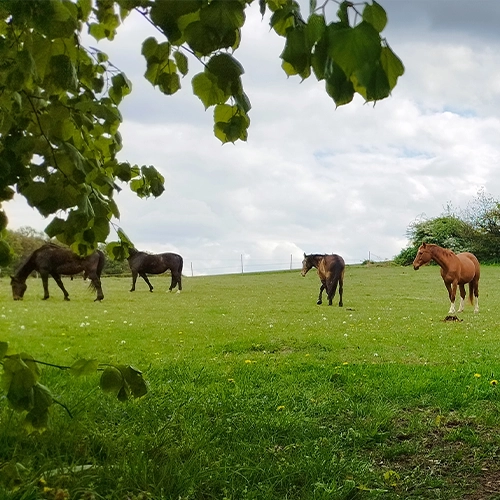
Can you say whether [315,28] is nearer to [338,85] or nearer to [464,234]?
[338,85]

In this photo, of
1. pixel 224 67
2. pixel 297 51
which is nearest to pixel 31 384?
pixel 224 67

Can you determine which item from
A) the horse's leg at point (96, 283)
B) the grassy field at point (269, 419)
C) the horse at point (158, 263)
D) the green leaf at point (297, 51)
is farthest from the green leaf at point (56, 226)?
the horse at point (158, 263)

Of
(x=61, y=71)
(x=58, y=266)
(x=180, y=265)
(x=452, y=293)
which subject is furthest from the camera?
(x=180, y=265)

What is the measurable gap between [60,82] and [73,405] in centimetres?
307

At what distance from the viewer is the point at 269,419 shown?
13.3 feet

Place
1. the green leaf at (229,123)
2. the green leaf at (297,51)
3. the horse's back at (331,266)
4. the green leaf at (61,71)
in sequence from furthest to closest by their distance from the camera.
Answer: the horse's back at (331,266) → the green leaf at (229,123) → the green leaf at (61,71) → the green leaf at (297,51)

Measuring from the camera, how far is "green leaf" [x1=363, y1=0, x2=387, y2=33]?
1.00 meters

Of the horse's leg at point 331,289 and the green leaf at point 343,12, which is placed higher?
the green leaf at point 343,12

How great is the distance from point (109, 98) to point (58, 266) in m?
17.1

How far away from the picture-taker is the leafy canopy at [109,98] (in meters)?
0.98

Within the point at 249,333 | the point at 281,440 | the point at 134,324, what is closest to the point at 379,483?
the point at 281,440

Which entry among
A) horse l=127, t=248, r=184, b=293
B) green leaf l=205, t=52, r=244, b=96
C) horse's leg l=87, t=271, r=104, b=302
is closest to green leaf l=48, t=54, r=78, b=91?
green leaf l=205, t=52, r=244, b=96

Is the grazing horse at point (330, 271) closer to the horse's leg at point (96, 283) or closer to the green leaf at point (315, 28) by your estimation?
the horse's leg at point (96, 283)

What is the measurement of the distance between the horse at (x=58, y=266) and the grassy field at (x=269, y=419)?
760 centimetres
